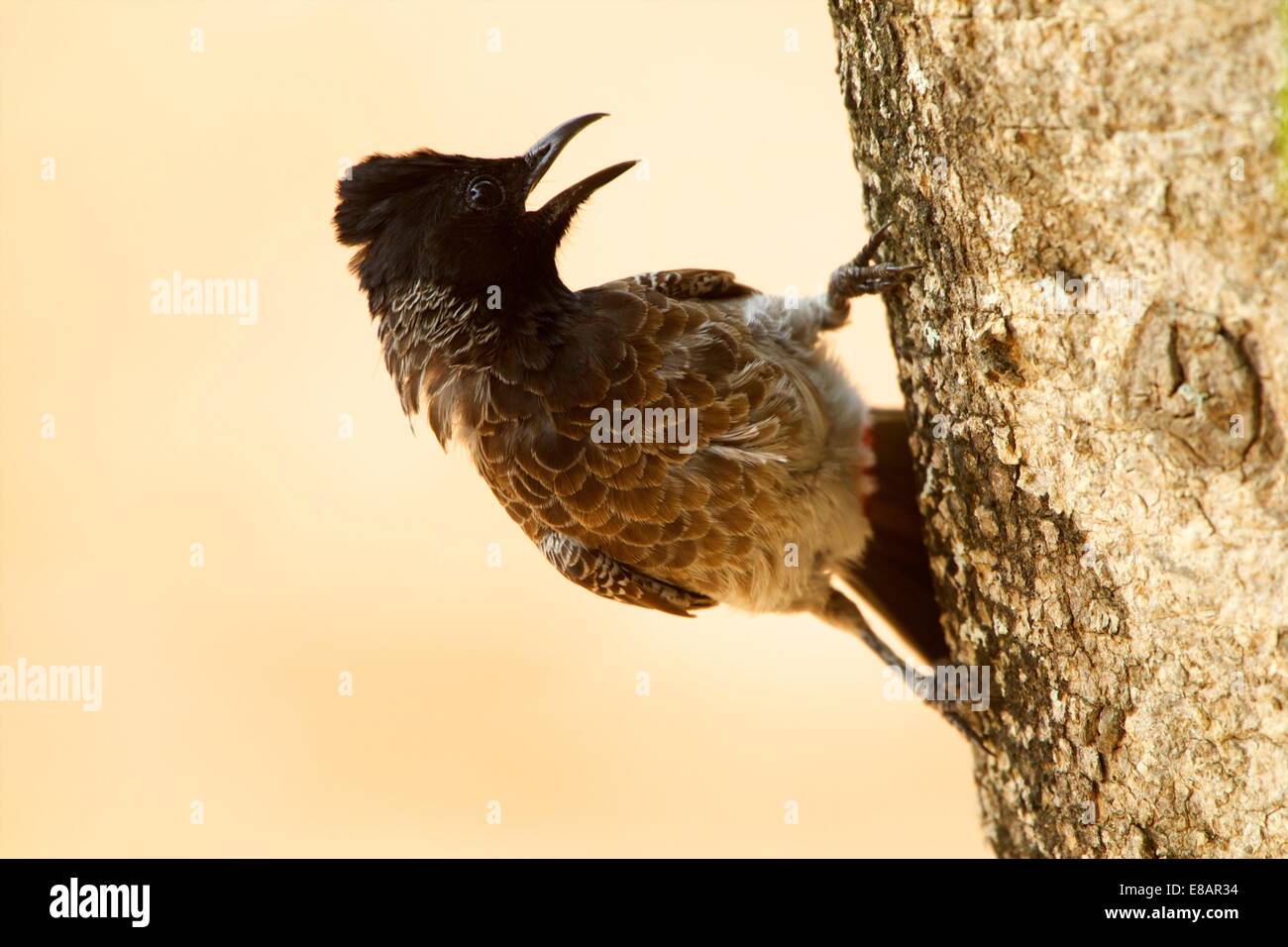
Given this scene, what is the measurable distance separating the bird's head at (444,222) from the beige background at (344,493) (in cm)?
379

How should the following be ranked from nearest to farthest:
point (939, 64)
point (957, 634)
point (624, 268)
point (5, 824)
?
point (939, 64)
point (957, 634)
point (5, 824)
point (624, 268)

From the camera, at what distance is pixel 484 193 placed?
3.69 m

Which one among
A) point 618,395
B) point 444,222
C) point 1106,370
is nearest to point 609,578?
point 618,395

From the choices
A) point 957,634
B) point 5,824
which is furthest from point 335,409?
point 957,634

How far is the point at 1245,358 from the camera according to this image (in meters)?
2.15

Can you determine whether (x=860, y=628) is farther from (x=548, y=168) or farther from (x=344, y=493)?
(x=344, y=493)

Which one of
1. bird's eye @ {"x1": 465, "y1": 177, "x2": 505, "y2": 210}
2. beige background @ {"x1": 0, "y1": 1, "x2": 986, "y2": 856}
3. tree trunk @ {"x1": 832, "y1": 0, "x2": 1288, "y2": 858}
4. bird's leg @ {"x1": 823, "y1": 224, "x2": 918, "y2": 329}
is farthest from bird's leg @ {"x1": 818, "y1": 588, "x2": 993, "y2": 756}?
beige background @ {"x1": 0, "y1": 1, "x2": 986, "y2": 856}

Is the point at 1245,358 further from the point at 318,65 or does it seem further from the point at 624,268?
the point at 318,65

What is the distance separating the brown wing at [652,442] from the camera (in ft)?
11.7

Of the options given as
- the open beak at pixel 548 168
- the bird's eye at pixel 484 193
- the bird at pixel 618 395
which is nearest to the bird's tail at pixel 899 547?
the bird at pixel 618 395

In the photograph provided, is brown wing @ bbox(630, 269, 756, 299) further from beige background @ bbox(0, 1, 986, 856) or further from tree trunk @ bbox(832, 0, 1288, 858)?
beige background @ bbox(0, 1, 986, 856)

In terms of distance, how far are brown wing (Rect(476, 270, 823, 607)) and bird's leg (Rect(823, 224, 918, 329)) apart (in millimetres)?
331

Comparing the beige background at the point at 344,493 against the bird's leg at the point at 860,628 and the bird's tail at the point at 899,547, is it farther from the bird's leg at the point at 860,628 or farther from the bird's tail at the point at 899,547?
the bird's tail at the point at 899,547

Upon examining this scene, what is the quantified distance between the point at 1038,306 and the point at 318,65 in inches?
288
